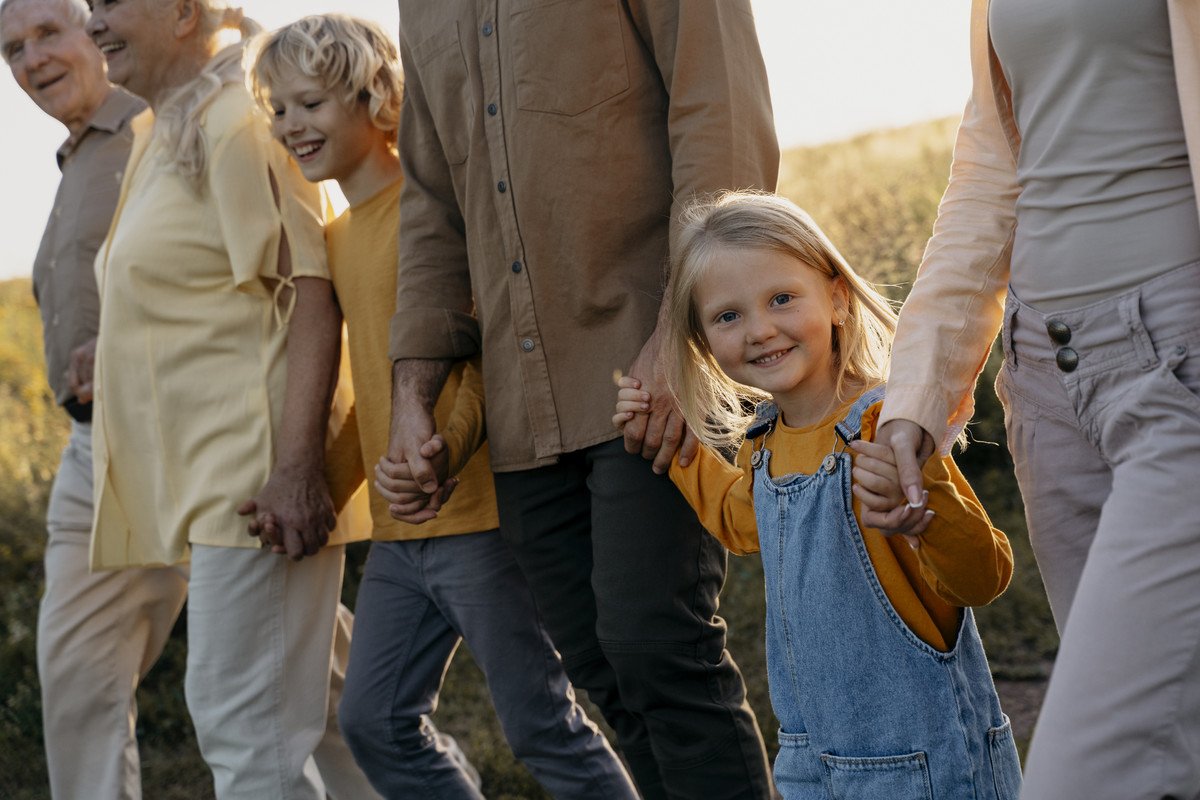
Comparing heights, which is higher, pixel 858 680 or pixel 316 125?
pixel 316 125

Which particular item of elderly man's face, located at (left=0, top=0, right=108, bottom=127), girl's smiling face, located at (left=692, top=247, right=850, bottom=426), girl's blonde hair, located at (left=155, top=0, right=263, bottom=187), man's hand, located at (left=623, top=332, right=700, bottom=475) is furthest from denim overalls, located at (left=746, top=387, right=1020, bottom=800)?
elderly man's face, located at (left=0, top=0, right=108, bottom=127)

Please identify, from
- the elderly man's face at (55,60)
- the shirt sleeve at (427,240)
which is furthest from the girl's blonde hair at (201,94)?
the elderly man's face at (55,60)

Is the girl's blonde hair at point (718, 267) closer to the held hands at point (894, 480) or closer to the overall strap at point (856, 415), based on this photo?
the overall strap at point (856, 415)

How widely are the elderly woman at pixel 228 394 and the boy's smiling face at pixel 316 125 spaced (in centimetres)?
10

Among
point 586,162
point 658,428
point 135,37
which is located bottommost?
point 658,428

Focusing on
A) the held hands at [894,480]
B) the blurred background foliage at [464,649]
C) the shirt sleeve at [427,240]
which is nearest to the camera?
the held hands at [894,480]

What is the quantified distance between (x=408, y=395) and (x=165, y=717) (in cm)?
284

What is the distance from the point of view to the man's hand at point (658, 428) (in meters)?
2.57

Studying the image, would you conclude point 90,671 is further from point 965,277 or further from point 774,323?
point 965,277

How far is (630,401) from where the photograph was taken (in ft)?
8.46

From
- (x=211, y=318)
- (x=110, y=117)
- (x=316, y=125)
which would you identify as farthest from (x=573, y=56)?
(x=110, y=117)

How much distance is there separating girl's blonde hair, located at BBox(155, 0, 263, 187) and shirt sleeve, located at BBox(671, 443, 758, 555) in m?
1.40

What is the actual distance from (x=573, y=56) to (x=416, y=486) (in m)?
0.87

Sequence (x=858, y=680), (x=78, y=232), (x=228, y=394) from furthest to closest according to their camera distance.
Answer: (x=78, y=232) → (x=228, y=394) → (x=858, y=680)
